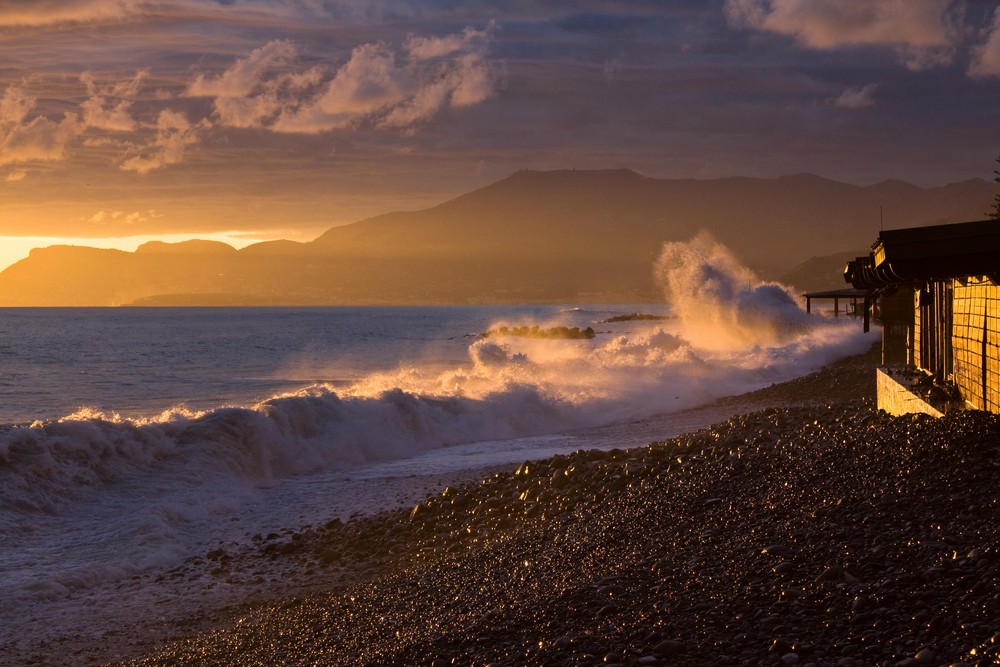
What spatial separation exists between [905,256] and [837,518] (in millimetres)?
3004

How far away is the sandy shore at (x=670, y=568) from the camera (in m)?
6.82

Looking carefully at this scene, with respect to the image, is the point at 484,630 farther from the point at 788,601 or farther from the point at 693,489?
the point at 693,489

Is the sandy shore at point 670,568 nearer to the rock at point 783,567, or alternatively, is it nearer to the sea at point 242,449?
the rock at point 783,567

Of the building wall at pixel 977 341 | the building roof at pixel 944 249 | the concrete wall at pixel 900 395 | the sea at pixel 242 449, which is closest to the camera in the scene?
the building roof at pixel 944 249

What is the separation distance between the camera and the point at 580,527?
448 inches

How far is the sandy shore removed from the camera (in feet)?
22.4

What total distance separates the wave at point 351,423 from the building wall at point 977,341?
12.2 metres

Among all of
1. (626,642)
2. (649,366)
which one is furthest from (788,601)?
(649,366)

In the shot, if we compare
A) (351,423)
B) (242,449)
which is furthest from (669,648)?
(351,423)

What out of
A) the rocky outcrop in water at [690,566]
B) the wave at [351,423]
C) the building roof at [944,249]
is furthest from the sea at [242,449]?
the building roof at [944,249]

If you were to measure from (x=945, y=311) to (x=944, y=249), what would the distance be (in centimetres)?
833

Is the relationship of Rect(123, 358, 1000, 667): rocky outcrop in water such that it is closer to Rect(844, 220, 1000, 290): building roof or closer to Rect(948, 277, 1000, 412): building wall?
Rect(948, 277, 1000, 412): building wall

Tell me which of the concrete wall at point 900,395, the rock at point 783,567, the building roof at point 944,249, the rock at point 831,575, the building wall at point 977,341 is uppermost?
the building roof at point 944,249

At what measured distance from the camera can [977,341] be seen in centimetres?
1405
